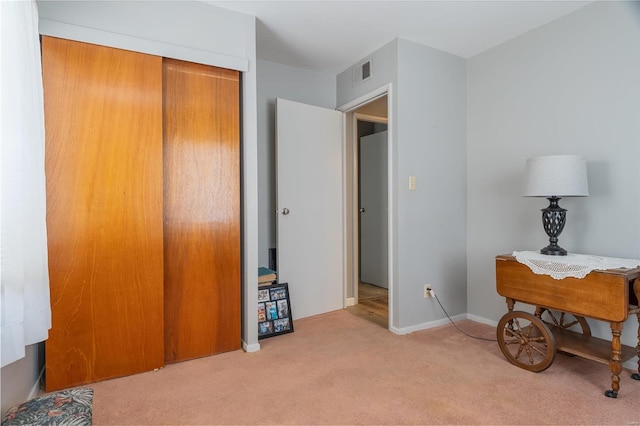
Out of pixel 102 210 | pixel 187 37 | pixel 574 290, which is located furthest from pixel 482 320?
pixel 187 37

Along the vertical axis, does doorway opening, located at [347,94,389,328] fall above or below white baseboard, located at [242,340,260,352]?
above

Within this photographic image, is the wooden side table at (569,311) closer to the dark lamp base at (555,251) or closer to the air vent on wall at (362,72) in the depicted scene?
the dark lamp base at (555,251)

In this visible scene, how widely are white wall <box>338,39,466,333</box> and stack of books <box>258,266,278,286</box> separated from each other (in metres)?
0.98

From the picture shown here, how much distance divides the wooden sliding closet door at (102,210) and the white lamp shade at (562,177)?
2264mm

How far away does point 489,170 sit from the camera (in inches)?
115

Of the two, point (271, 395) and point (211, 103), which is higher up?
point (211, 103)

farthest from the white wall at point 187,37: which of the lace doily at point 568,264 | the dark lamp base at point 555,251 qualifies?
the dark lamp base at point 555,251

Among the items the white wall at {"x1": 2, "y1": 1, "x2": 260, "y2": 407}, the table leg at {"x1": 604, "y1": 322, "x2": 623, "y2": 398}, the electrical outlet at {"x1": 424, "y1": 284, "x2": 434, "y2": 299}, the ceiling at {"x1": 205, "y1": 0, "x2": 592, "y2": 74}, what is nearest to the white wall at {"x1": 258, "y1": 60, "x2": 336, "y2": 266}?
the ceiling at {"x1": 205, "y1": 0, "x2": 592, "y2": 74}

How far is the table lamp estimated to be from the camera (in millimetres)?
2006

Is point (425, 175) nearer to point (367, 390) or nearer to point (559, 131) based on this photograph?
point (559, 131)

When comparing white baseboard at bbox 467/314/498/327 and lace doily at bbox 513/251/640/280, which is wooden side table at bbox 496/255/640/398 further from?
white baseboard at bbox 467/314/498/327

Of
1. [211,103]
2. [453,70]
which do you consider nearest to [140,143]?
[211,103]

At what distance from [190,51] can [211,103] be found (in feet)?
1.06

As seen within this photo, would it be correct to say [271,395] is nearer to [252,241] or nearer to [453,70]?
[252,241]
